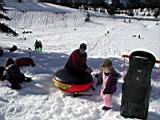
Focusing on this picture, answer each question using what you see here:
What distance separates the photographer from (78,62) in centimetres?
1152

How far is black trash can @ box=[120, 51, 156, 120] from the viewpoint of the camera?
8875 millimetres

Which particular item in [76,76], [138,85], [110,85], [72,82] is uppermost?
[138,85]

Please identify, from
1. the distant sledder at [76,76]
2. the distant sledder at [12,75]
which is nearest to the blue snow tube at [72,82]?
the distant sledder at [76,76]

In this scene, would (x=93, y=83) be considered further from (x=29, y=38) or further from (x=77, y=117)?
(x=29, y=38)

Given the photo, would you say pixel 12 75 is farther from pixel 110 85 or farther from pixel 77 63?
pixel 110 85

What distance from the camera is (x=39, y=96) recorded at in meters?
11.1

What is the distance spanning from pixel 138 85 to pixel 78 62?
9.90 feet

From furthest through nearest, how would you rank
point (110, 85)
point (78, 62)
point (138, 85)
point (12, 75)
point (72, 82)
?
Answer: 1. point (12, 75)
2. point (78, 62)
3. point (72, 82)
4. point (110, 85)
5. point (138, 85)

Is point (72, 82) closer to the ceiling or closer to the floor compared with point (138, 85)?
closer to the floor

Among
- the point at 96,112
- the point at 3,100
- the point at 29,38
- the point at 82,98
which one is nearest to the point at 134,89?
the point at 96,112

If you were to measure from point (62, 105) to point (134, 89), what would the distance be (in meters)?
2.39

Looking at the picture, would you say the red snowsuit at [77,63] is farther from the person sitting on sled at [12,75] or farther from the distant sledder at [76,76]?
the person sitting on sled at [12,75]

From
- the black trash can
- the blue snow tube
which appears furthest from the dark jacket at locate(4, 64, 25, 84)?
the black trash can

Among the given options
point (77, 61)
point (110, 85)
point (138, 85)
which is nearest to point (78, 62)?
point (77, 61)
